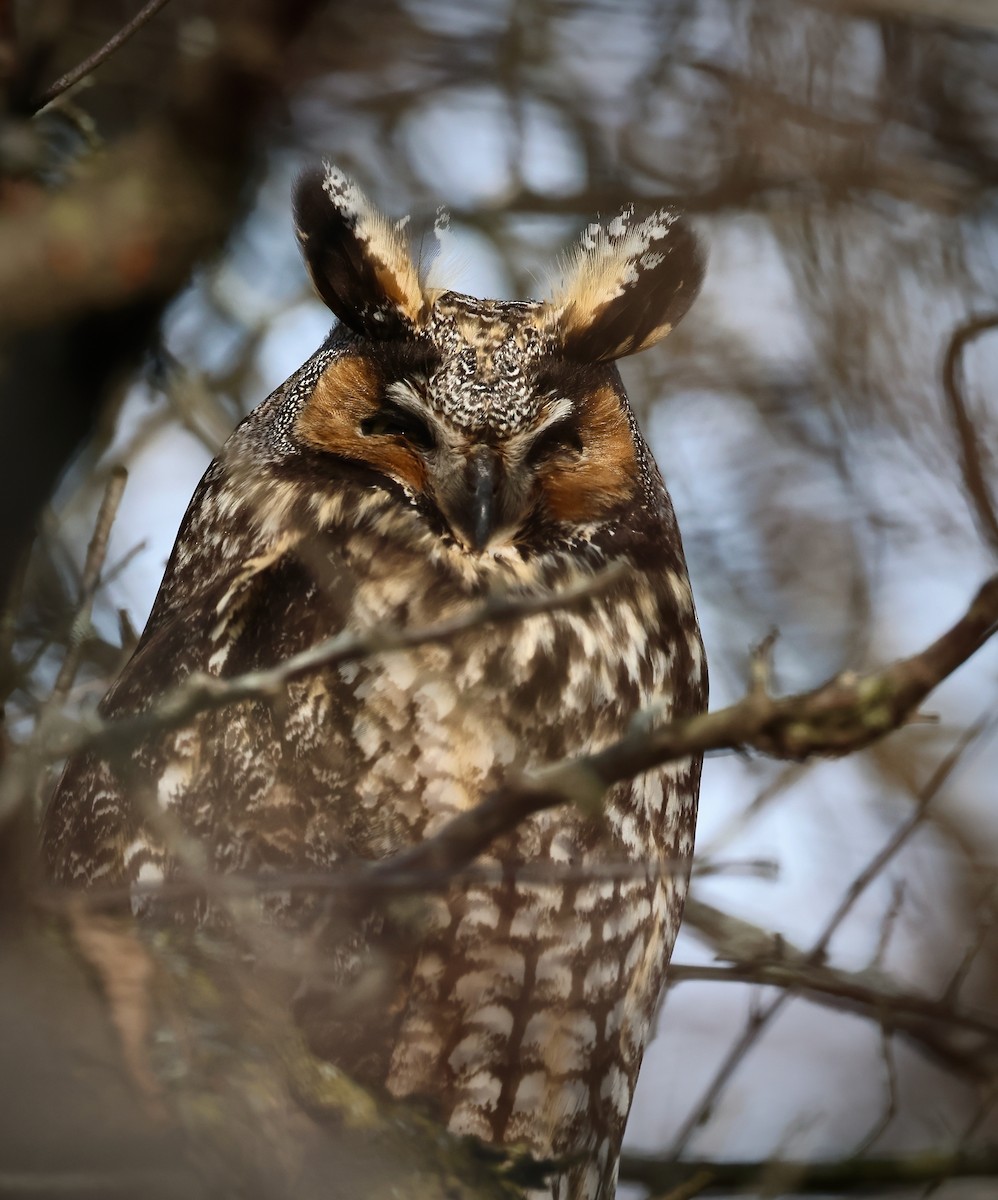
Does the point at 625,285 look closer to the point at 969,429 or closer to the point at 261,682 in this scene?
the point at 969,429

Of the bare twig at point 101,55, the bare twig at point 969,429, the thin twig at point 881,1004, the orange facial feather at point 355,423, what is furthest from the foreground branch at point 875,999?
the bare twig at point 101,55

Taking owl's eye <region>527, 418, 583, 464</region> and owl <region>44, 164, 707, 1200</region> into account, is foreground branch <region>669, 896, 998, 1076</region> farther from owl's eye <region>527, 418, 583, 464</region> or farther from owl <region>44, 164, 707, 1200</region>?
owl's eye <region>527, 418, 583, 464</region>

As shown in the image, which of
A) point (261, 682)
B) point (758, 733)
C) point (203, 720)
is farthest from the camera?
point (203, 720)

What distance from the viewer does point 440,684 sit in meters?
2.30

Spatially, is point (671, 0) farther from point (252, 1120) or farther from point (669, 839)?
point (252, 1120)

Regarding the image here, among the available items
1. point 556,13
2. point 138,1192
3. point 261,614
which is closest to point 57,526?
point 261,614

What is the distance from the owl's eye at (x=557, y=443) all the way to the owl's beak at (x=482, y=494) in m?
0.12

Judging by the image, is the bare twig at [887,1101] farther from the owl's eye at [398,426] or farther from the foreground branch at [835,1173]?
the owl's eye at [398,426]

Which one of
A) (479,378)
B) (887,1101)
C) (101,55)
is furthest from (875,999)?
(101,55)

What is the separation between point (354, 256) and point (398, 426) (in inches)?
13.7

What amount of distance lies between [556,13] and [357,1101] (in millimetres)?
3084

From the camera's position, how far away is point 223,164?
2090 millimetres

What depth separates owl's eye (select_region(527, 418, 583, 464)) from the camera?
8.30 ft

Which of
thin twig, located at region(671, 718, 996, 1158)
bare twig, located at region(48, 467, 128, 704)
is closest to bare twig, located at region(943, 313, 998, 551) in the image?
thin twig, located at region(671, 718, 996, 1158)
